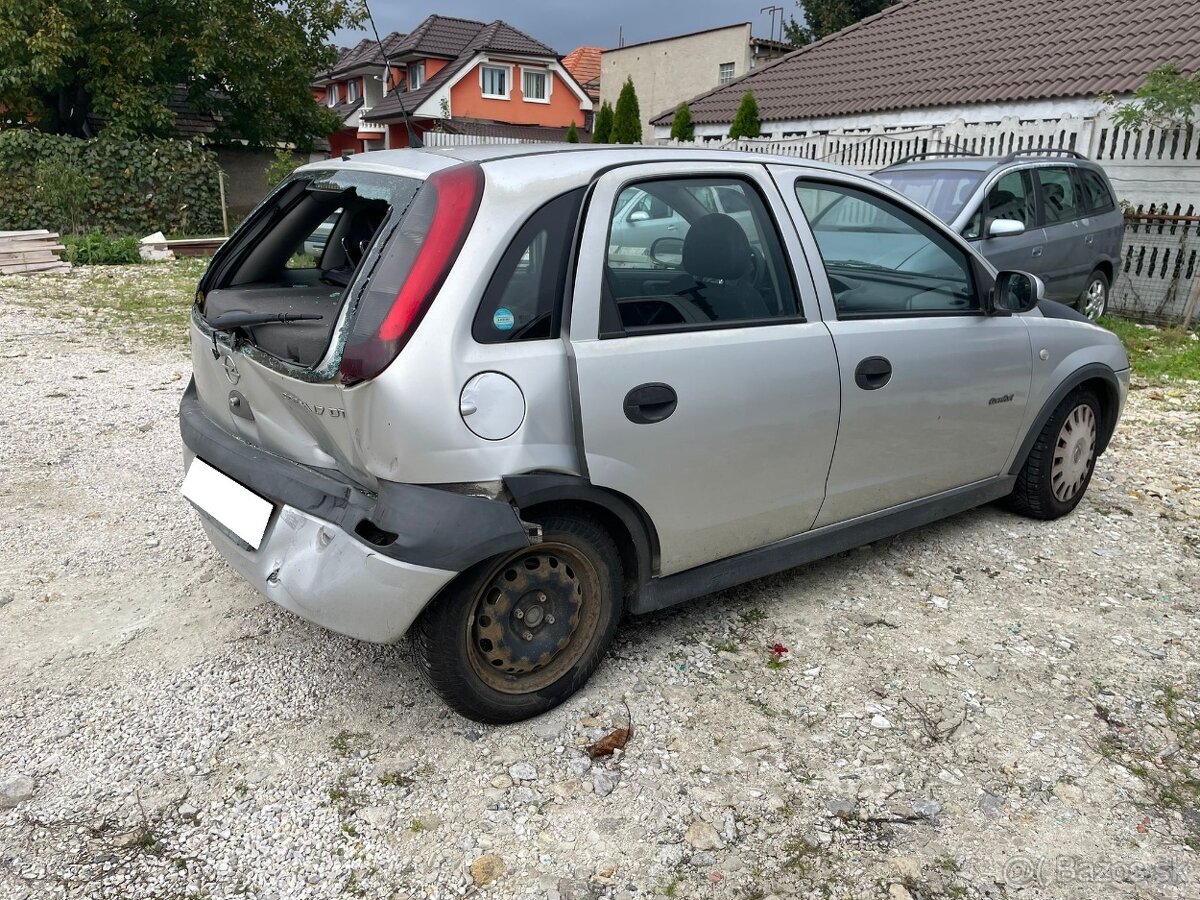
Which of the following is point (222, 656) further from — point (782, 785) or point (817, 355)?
point (817, 355)

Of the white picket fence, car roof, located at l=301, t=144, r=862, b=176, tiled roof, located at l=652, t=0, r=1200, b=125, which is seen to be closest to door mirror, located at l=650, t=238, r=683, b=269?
car roof, located at l=301, t=144, r=862, b=176

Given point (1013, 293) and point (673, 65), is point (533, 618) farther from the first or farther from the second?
point (673, 65)

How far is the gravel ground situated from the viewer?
7.69ft

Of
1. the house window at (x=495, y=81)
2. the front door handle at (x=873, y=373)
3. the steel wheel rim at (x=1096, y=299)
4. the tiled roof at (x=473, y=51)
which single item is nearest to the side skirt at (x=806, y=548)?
the front door handle at (x=873, y=373)

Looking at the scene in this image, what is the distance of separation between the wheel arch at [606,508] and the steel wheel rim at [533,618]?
0.13 meters

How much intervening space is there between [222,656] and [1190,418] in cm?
675

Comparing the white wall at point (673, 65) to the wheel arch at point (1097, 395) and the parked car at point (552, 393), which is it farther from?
the parked car at point (552, 393)

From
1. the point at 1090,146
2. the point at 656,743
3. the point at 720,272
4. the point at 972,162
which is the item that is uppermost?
the point at 1090,146

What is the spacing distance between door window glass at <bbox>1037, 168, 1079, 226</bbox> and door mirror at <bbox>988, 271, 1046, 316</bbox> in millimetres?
5366

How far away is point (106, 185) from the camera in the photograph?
20.2 meters

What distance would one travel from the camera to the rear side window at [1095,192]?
916cm

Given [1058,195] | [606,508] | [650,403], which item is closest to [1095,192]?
[1058,195]

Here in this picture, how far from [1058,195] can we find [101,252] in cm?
1379

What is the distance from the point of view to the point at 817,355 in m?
3.24
